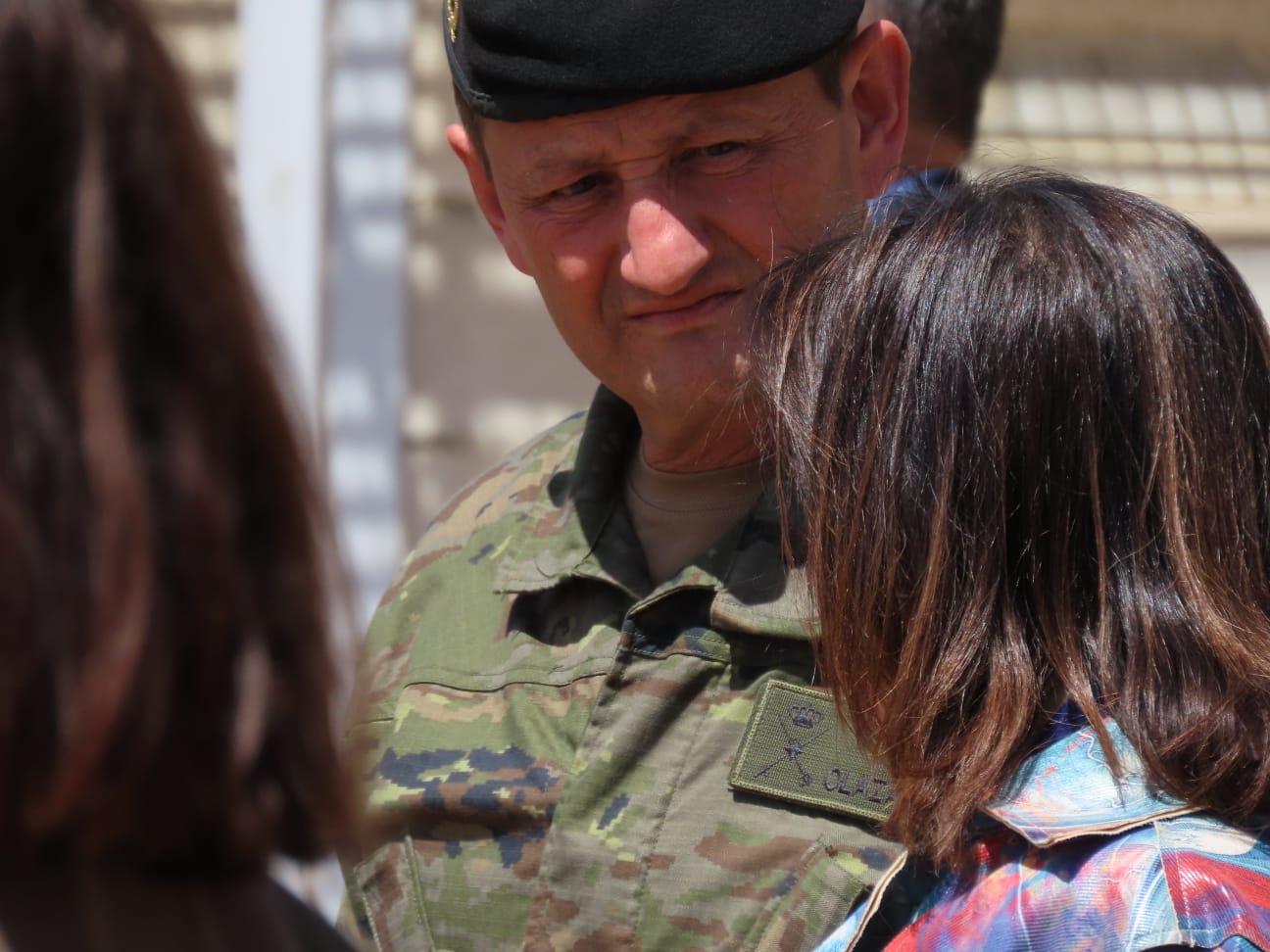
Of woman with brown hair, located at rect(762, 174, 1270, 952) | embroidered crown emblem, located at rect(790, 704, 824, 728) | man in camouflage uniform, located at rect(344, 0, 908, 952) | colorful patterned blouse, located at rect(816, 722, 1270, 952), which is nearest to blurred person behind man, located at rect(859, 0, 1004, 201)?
man in camouflage uniform, located at rect(344, 0, 908, 952)

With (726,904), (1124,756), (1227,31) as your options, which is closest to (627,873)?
(726,904)

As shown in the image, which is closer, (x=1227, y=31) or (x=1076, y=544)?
(x=1076, y=544)

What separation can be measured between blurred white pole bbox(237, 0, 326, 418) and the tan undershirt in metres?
1.83

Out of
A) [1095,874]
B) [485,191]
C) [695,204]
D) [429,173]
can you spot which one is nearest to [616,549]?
[695,204]

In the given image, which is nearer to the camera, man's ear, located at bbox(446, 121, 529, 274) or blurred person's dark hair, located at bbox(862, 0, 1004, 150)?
man's ear, located at bbox(446, 121, 529, 274)

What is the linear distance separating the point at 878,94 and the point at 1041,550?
892mm

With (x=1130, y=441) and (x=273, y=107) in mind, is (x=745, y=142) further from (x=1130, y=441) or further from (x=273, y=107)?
(x=273, y=107)

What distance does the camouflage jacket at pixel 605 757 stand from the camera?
168 centimetres

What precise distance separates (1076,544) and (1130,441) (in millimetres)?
95

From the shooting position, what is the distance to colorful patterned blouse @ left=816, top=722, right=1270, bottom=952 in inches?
43.6

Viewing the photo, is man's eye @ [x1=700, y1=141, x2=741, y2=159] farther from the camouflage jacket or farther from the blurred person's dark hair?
the blurred person's dark hair

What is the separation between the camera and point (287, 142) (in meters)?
3.68

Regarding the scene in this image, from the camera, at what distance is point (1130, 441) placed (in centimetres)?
130

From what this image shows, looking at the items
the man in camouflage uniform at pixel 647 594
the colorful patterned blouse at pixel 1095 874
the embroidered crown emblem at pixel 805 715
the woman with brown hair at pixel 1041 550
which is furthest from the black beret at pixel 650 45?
the colorful patterned blouse at pixel 1095 874
